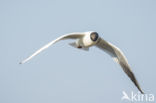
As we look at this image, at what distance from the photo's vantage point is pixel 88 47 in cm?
4453

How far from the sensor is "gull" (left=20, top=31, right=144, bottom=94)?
143 feet

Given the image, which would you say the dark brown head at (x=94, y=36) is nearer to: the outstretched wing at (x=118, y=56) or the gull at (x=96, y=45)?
the gull at (x=96, y=45)

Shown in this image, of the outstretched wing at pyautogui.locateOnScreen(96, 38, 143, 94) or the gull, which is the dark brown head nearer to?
the gull

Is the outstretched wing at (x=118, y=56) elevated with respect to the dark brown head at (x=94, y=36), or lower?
lower

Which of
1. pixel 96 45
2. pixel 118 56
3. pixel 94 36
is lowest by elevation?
pixel 118 56

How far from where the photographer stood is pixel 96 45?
4803cm

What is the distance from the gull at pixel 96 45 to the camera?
43.7 metres

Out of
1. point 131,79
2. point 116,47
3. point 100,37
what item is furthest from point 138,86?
point 100,37

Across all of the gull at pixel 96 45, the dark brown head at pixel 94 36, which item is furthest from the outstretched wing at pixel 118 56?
the dark brown head at pixel 94 36

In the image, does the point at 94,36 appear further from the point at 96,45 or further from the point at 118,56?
the point at 118,56

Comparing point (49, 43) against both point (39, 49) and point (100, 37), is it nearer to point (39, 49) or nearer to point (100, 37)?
point (39, 49)

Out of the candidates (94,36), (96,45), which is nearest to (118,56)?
(96,45)

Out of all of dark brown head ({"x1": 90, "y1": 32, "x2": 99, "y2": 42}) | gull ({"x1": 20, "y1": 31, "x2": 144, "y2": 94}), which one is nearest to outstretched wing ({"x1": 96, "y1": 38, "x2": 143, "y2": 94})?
gull ({"x1": 20, "y1": 31, "x2": 144, "y2": 94})

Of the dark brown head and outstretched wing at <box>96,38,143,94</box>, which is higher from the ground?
the dark brown head
